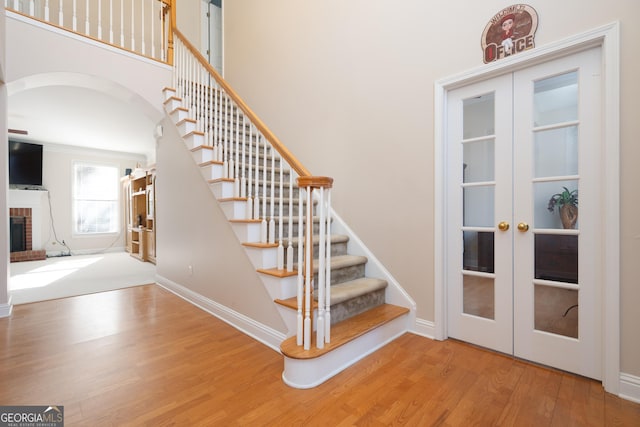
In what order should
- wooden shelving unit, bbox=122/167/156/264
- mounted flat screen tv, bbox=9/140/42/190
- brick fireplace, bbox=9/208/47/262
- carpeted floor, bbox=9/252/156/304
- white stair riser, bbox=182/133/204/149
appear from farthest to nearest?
mounted flat screen tv, bbox=9/140/42/190 < brick fireplace, bbox=9/208/47/262 < wooden shelving unit, bbox=122/167/156/264 < carpeted floor, bbox=9/252/156/304 < white stair riser, bbox=182/133/204/149

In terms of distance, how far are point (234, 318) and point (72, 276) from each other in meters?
3.84

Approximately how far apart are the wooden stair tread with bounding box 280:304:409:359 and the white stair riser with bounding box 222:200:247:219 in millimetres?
1149

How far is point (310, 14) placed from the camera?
3.44m

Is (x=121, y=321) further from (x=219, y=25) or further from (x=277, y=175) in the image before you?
(x=219, y=25)

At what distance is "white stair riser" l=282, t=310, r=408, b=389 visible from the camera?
175cm

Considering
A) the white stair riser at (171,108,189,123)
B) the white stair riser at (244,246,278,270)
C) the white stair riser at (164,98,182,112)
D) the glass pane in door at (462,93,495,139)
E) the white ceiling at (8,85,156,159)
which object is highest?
the white ceiling at (8,85,156,159)

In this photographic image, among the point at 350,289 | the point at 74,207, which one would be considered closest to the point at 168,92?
the point at 350,289

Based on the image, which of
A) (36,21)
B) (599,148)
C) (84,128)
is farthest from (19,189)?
(599,148)

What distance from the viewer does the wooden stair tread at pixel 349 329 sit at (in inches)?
70.5

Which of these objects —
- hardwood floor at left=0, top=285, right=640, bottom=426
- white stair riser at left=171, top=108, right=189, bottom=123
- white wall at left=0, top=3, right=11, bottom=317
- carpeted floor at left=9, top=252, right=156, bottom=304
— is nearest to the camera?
hardwood floor at left=0, top=285, right=640, bottom=426

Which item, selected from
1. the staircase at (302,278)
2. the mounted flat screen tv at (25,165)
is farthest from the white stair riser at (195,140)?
the mounted flat screen tv at (25,165)

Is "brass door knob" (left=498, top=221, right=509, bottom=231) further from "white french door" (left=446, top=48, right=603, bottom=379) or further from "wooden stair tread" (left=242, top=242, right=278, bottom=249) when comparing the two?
"wooden stair tread" (left=242, top=242, right=278, bottom=249)

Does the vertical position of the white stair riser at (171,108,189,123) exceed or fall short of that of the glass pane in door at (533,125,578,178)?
Result: it exceeds it

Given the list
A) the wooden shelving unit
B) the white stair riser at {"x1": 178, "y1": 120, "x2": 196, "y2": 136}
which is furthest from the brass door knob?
the wooden shelving unit
